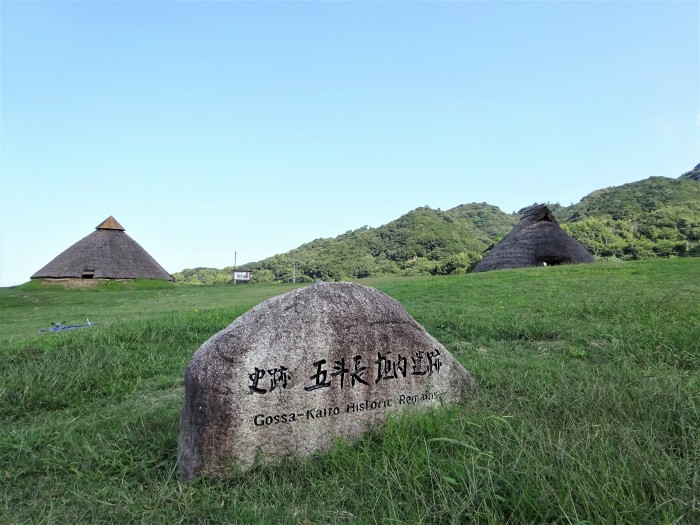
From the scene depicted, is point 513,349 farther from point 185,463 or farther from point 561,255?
point 561,255

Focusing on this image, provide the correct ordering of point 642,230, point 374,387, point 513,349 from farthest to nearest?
point 642,230 < point 513,349 < point 374,387

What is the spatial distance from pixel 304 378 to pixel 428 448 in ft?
3.72

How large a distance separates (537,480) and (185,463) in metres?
2.32

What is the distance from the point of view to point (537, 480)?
240cm

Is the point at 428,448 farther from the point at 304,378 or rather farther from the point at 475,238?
the point at 475,238

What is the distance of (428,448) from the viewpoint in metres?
2.95

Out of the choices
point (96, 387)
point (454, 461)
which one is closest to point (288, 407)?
point (454, 461)

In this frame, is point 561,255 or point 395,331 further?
point 561,255

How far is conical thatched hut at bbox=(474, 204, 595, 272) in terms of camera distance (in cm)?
2405

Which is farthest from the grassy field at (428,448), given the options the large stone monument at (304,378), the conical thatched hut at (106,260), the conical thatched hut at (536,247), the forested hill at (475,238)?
the forested hill at (475,238)

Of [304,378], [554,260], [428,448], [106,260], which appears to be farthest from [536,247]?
[106,260]

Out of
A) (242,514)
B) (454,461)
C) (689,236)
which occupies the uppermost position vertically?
(689,236)

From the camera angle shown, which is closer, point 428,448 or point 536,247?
point 428,448

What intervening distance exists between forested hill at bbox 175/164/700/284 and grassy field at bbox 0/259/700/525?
2967 centimetres
